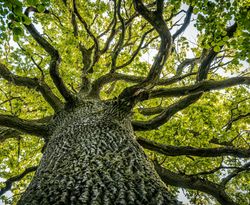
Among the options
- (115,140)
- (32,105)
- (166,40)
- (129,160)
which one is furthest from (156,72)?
(32,105)

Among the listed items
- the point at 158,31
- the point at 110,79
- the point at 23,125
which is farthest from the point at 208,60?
the point at 23,125

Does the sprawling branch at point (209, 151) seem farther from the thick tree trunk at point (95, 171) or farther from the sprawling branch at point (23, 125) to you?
the sprawling branch at point (23, 125)

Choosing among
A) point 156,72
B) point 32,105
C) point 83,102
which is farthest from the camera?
point 32,105

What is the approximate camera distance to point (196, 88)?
611 cm

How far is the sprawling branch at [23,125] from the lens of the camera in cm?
550

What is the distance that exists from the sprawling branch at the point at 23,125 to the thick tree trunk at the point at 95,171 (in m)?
0.91

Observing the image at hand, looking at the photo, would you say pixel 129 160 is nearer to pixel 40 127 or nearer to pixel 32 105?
pixel 40 127

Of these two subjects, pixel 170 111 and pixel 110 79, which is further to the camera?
pixel 110 79

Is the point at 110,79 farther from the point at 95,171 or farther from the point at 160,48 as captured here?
the point at 95,171

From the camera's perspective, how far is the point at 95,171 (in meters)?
3.05

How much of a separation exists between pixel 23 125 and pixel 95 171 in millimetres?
3306

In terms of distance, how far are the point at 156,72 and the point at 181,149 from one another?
6.35ft

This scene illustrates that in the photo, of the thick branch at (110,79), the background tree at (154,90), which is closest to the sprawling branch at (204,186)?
the background tree at (154,90)

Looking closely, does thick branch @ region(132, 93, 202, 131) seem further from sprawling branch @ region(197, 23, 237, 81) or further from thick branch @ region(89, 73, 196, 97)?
thick branch @ region(89, 73, 196, 97)
